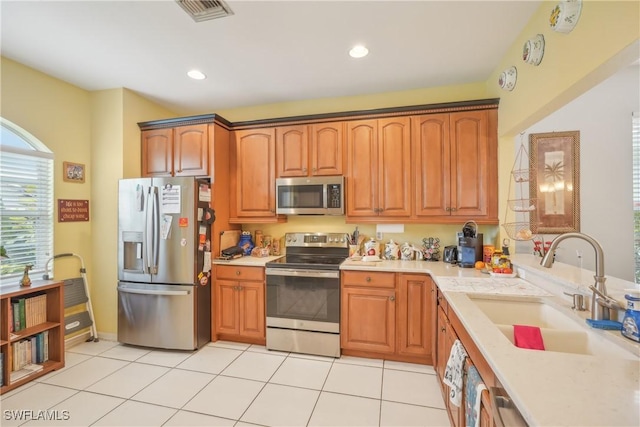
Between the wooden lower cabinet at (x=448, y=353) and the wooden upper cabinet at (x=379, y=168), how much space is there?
1.03 meters

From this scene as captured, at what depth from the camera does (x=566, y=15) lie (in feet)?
4.70

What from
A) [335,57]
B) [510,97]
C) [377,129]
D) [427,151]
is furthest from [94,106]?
[510,97]

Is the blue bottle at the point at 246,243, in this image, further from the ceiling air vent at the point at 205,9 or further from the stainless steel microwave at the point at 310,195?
the ceiling air vent at the point at 205,9

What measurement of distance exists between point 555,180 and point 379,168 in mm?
2069

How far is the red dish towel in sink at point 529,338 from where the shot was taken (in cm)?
125

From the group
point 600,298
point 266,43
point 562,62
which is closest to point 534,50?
point 562,62

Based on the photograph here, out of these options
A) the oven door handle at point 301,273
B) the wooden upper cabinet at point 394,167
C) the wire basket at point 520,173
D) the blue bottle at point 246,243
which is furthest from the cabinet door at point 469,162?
the blue bottle at point 246,243

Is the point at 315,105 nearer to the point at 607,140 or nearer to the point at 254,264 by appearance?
the point at 254,264

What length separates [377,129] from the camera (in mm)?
2816

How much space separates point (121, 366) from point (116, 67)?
2.72 meters

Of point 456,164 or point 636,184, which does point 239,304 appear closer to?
point 456,164

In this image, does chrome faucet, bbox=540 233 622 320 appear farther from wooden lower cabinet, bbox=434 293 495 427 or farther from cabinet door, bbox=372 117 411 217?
cabinet door, bbox=372 117 411 217

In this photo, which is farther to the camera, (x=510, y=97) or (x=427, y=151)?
(x=427, y=151)

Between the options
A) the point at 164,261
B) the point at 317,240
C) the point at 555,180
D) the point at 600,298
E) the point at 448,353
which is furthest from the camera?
the point at 317,240
